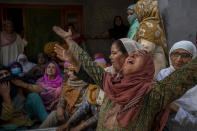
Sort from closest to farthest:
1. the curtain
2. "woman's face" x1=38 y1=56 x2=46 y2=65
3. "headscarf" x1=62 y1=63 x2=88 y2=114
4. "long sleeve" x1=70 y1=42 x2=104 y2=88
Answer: "long sleeve" x1=70 y1=42 x2=104 y2=88 < "headscarf" x1=62 y1=63 x2=88 y2=114 < "woman's face" x1=38 y1=56 x2=46 y2=65 < the curtain

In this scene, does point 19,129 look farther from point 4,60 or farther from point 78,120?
point 4,60

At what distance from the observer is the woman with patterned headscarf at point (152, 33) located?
2.40 metres

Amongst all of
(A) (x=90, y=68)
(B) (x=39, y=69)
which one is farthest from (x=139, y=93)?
(B) (x=39, y=69)

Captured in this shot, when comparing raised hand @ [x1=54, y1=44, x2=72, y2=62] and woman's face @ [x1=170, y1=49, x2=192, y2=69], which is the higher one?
raised hand @ [x1=54, y1=44, x2=72, y2=62]

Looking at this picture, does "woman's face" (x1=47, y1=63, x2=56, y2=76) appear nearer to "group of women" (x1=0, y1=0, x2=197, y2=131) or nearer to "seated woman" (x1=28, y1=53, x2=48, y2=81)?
"group of women" (x1=0, y1=0, x2=197, y2=131)

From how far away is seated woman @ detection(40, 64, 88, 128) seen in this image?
2693 millimetres

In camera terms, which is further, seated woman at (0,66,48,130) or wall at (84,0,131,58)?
wall at (84,0,131,58)

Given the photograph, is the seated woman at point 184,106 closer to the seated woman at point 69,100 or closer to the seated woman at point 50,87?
the seated woman at point 69,100

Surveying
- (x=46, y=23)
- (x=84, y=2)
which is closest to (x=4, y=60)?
(x=46, y=23)

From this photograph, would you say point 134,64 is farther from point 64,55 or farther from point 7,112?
point 7,112

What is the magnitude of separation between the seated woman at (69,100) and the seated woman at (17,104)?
1.07 ft

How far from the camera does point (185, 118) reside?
1.60 m

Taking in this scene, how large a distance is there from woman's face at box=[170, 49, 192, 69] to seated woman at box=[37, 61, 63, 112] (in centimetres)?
198

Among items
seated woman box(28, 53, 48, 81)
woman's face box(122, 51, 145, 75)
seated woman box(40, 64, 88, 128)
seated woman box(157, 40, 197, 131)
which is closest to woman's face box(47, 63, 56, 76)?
seated woman box(28, 53, 48, 81)
